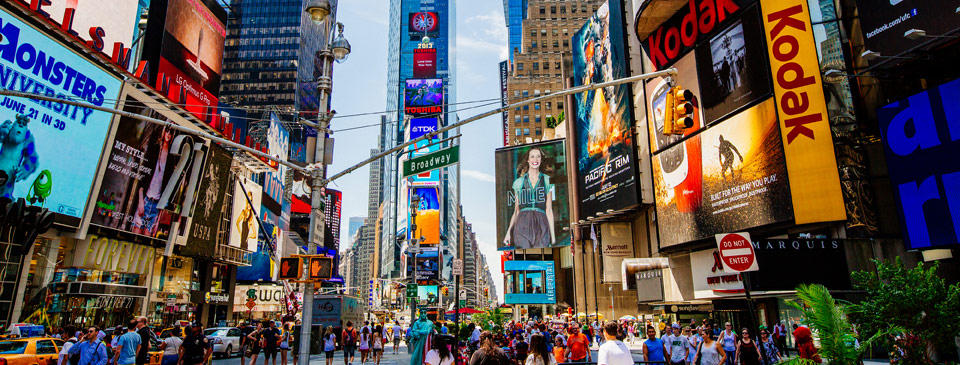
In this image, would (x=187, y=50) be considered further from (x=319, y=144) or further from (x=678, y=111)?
(x=678, y=111)

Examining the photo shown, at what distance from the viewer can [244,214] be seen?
165ft

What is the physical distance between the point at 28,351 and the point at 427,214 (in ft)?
338

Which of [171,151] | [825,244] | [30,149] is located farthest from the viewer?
[171,151]

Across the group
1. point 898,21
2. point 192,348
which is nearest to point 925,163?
point 898,21

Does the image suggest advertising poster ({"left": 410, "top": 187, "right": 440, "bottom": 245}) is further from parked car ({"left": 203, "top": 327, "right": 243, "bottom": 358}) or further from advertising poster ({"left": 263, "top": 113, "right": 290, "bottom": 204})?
parked car ({"left": 203, "top": 327, "right": 243, "bottom": 358})

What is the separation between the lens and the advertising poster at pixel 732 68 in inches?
1128

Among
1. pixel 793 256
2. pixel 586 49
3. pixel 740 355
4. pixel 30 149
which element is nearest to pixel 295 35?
pixel 586 49

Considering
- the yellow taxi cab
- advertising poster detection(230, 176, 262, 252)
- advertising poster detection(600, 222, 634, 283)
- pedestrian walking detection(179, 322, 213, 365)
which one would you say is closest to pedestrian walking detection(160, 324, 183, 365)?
pedestrian walking detection(179, 322, 213, 365)

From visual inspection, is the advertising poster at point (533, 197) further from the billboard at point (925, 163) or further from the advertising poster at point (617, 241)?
the billboard at point (925, 163)

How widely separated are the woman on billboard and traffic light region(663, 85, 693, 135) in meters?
67.2

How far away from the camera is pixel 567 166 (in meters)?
77.1

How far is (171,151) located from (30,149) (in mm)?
9196

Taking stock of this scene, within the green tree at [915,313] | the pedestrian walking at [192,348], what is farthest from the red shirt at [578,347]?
the pedestrian walking at [192,348]

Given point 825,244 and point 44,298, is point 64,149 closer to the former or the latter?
point 44,298
